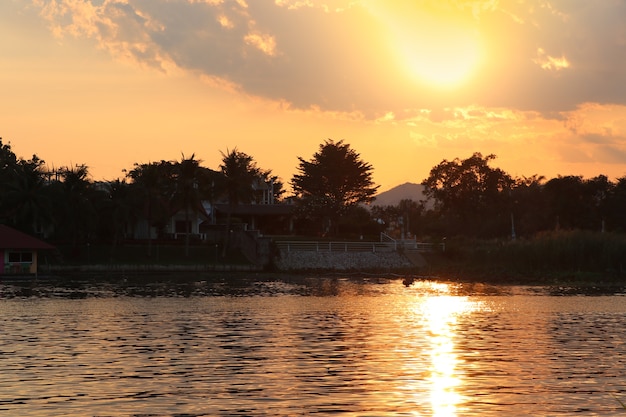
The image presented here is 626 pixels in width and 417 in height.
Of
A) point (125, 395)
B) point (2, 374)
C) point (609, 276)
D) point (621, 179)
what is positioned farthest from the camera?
point (621, 179)

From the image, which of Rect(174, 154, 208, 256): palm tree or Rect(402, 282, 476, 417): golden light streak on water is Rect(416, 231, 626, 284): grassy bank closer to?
Rect(402, 282, 476, 417): golden light streak on water

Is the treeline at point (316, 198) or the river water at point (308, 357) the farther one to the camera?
the treeline at point (316, 198)

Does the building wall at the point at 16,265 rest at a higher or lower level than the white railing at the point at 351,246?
lower

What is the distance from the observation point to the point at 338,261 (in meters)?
110

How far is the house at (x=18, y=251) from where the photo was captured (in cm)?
9125

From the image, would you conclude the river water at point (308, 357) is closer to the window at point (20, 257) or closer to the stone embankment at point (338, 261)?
the window at point (20, 257)

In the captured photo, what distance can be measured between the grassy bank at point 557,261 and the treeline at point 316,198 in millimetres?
10988

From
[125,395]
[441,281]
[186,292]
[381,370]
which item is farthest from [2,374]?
[441,281]

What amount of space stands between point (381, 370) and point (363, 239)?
104 metres

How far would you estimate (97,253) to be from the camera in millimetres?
107688

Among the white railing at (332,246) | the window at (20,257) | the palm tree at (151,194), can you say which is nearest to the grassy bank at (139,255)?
the palm tree at (151,194)

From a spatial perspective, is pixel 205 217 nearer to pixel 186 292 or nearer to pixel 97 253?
pixel 97 253

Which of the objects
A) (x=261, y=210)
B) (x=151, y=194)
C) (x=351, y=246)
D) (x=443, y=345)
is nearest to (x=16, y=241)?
(x=151, y=194)

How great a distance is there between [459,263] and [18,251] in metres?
53.6
